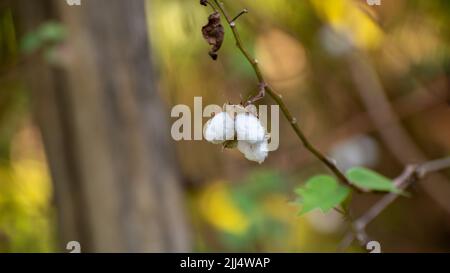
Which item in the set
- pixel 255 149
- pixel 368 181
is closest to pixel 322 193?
pixel 368 181

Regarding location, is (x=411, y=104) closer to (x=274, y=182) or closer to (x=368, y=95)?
(x=368, y=95)

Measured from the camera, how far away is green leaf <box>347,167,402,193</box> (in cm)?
78

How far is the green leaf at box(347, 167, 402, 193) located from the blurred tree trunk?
0.65 meters

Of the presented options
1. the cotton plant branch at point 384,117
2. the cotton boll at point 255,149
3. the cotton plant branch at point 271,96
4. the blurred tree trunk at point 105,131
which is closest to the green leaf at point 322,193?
the cotton plant branch at point 271,96

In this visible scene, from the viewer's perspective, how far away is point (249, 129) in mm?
613

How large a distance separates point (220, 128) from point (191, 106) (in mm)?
1400

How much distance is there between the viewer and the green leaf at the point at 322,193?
748mm

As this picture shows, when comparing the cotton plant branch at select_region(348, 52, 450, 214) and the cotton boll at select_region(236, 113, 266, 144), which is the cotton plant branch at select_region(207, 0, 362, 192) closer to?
the cotton boll at select_region(236, 113, 266, 144)

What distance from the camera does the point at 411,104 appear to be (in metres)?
2.02

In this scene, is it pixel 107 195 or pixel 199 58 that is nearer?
pixel 107 195

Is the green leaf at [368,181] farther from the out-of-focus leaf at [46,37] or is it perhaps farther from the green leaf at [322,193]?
the out-of-focus leaf at [46,37]
